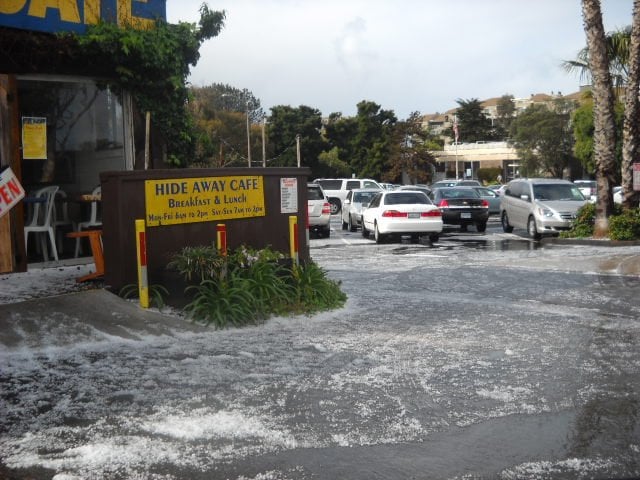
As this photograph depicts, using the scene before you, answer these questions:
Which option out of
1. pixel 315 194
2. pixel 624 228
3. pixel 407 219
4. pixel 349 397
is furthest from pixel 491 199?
pixel 349 397

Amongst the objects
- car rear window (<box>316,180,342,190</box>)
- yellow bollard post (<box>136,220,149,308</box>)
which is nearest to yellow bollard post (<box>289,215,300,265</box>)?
yellow bollard post (<box>136,220,149,308</box>)

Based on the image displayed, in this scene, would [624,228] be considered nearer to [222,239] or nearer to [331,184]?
[222,239]

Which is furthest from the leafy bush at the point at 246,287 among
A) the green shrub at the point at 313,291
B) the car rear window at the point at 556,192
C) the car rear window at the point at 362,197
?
the car rear window at the point at 362,197

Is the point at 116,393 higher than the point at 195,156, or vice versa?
the point at 195,156

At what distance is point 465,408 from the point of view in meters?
5.95

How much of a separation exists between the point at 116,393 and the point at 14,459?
1.52 meters

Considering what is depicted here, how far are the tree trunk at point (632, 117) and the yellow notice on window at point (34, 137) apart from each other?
14.5m

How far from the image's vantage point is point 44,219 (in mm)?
12492

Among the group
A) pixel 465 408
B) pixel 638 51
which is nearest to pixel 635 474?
pixel 465 408

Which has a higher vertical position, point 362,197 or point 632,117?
point 632,117

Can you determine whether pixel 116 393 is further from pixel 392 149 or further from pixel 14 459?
pixel 392 149

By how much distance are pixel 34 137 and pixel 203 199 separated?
12.1 ft

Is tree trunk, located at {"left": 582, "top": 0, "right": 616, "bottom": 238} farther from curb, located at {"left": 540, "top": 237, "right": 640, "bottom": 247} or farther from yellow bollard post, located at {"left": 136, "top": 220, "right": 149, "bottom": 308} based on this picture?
yellow bollard post, located at {"left": 136, "top": 220, "right": 149, "bottom": 308}

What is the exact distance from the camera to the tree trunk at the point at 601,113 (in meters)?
19.7
